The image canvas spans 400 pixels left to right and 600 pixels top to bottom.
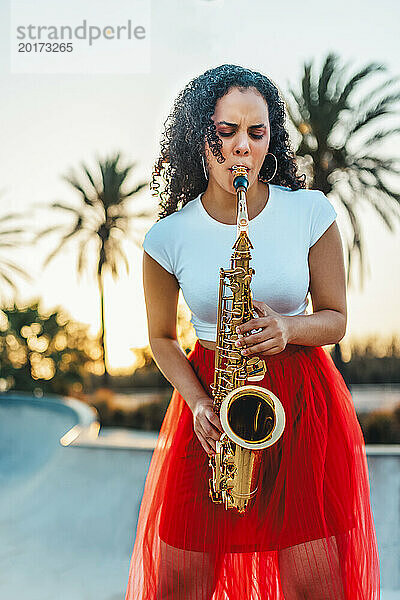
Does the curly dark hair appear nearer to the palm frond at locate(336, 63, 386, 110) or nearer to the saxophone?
the saxophone

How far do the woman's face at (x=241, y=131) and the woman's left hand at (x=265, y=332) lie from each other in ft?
0.93

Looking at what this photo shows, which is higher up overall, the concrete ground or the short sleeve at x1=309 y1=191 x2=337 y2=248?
the short sleeve at x1=309 y1=191 x2=337 y2=248

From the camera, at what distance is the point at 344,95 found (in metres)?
3.92

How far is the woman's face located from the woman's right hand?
1.46 ft

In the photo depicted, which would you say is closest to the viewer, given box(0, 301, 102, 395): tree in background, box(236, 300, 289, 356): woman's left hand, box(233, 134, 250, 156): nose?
box(236, 300, 289, 356): woman's left hand

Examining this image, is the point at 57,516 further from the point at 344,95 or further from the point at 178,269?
the point at 344,95

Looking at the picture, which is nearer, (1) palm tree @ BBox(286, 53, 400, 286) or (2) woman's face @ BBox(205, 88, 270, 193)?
(2) woman's face @ BBox(205, 88, 270, 193)

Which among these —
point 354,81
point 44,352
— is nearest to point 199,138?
point 354,81

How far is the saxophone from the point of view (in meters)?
1.28

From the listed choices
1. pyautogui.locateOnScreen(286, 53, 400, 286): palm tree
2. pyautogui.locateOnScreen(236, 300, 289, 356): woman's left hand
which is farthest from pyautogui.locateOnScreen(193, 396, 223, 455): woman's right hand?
pyautogui.locateOnScreen(286, 53, 400, 286): palm tree

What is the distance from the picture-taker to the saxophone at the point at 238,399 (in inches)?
50.5

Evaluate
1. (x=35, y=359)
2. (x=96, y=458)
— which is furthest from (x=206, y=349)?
(x=35, y=359)

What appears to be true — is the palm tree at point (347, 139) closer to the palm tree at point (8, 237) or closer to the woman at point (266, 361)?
the palm tree at point (8, 237)

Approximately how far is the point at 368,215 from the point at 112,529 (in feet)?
7.96
